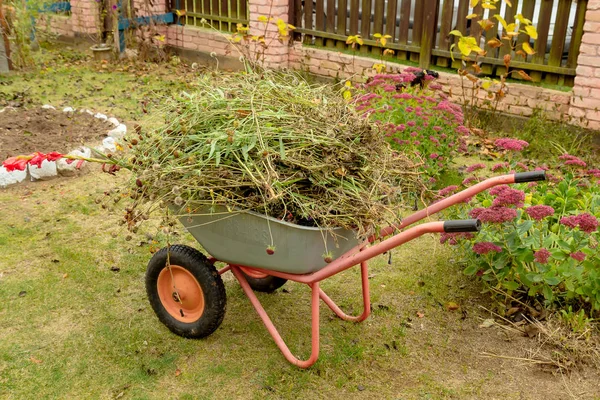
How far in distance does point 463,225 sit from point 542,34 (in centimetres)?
430

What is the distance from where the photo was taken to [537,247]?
3.04m

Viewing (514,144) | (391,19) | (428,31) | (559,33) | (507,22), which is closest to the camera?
(514,144)

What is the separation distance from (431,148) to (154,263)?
7.70 ft

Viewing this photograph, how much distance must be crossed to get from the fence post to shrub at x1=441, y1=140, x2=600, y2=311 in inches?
129

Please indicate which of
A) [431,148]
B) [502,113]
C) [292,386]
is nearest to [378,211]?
[292,386]

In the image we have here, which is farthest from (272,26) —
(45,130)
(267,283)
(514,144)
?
(267,283)

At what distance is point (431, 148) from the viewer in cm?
440

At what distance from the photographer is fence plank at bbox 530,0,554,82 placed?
5535mm

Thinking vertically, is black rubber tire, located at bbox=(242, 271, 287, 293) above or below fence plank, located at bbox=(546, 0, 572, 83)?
below

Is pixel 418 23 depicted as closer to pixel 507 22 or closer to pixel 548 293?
pixel 507 22

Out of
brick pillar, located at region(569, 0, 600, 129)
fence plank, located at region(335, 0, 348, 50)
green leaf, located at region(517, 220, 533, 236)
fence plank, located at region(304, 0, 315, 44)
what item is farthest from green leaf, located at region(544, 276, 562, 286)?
fence plank, located at region(304, 0, 315, 44)

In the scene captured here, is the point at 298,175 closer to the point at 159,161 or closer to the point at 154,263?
the point at 159,161

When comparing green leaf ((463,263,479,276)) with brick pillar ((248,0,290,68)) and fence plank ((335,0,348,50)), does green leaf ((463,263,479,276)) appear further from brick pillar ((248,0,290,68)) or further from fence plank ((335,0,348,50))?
brick pillar ((248,0,290,68))

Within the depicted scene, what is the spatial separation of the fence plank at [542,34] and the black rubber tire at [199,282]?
4247mm
